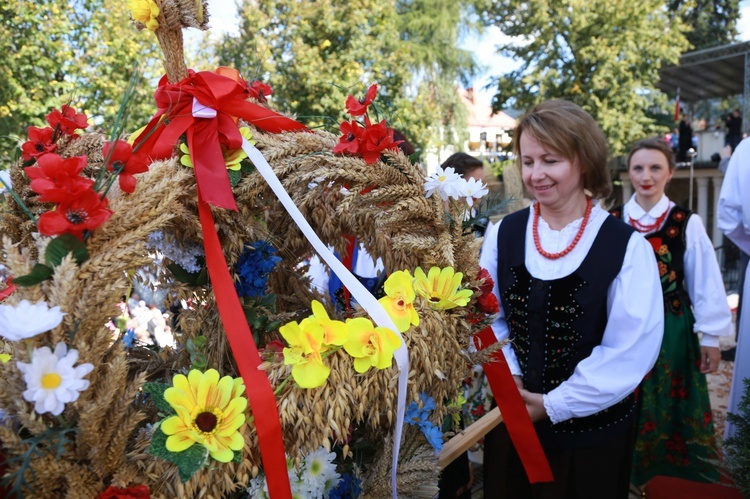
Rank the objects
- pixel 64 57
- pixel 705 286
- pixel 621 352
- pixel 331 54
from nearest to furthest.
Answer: pixel 621 352 → pixel 705 286 → pixel 64 57 → pixel 331 54

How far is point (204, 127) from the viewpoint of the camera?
118 centimetres

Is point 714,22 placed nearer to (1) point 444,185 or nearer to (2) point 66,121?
(1) point 444,185

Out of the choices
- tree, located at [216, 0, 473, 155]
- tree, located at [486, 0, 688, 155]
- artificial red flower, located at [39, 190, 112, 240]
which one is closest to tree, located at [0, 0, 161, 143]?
tree, located at [216, 0, 473, 155]

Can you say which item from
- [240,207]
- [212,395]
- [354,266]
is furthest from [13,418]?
[354,266]

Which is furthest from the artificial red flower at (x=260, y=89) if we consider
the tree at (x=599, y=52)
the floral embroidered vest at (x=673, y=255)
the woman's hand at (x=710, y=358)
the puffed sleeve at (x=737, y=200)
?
the tree at (x=599, y=52)

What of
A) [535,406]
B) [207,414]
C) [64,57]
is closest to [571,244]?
[535,406]

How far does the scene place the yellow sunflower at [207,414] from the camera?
3.04 ft

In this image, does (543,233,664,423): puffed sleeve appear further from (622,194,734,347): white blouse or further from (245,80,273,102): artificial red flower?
(622,194,734,347): white blouse

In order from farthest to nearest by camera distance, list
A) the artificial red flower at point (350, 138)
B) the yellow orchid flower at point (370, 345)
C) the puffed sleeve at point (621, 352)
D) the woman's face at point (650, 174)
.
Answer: the woman's face at point (650, 174) → the puffed sleeve at point (621, 352) → the artificial red flower at point (350, 138) → the yellow orchid flower at point (370, 345)

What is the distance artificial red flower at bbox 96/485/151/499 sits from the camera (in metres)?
0.86

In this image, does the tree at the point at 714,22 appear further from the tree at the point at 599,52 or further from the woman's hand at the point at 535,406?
the woman's hand at the point at 535,406

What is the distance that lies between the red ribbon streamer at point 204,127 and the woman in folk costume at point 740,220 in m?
2.51

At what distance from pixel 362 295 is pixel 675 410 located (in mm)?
3137

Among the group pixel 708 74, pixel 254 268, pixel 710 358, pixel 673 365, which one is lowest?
pixel 673 365
